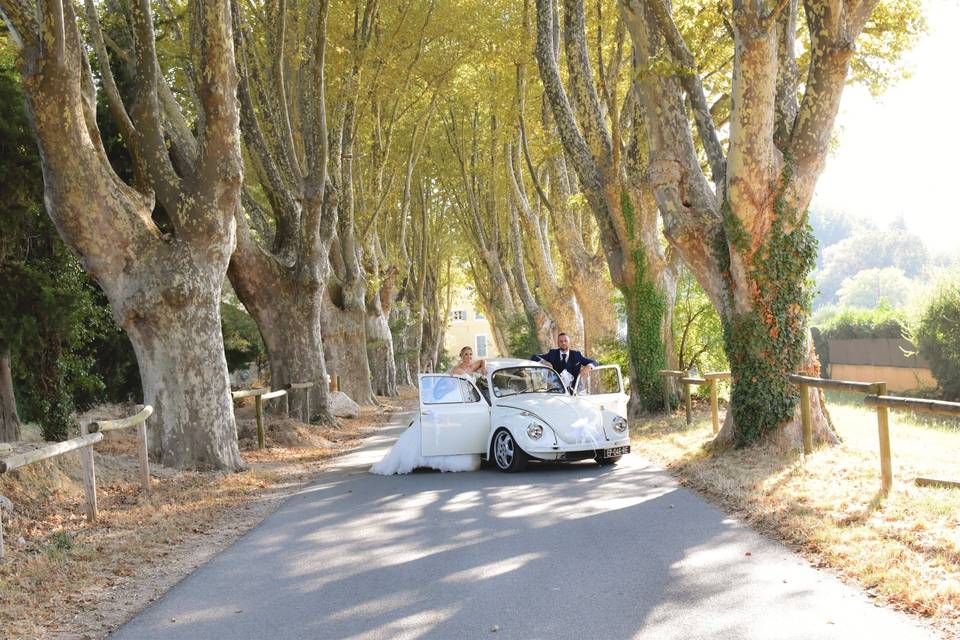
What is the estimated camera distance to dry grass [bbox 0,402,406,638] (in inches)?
255

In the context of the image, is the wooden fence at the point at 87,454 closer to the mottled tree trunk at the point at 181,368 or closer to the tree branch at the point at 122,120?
the mottled tree trunk at the point at 181,368

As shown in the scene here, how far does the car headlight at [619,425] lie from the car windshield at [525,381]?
1.21 metres

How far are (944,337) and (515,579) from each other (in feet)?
98.3

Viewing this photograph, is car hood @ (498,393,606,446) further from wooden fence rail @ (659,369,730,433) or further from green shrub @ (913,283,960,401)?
green shrub @ (913,283,960,401)

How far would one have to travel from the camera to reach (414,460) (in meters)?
13.2

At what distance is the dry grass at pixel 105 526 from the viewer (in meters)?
6.47

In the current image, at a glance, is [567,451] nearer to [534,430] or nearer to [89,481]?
[534,430]

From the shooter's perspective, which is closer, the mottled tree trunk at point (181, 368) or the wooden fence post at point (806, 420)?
the wooden fence post at point (806, 420)

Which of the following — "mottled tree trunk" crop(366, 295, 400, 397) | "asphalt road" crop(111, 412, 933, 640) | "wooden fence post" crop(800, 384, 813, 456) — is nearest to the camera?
"asphalt road" crop(111, 412, 933, 640)

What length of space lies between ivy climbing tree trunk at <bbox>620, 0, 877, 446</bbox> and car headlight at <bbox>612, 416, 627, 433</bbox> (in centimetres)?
139

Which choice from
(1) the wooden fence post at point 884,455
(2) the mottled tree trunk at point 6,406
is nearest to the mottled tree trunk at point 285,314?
(2) the mottled tree trunk at point 6,406

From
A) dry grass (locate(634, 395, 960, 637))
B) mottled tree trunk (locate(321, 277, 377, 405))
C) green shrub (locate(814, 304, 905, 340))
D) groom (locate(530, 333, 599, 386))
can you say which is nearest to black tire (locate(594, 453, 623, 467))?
dry grass (locate(634, 395, 960, 637))

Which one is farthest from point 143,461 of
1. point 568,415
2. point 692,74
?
point 692,74

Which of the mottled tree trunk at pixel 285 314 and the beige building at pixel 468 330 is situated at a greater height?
the beige building at pixel 468 330
